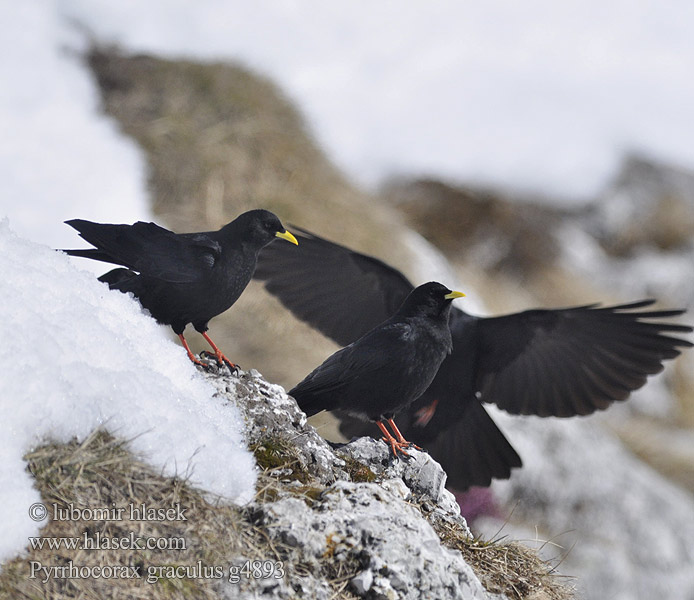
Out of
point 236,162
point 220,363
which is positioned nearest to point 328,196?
point 236,162

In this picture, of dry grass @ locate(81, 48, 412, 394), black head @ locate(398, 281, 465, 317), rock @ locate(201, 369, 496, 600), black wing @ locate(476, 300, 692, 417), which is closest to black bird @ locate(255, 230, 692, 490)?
black wing @ locate(476, 300, 692, 417)

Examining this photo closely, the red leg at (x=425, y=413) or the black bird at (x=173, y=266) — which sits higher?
the red leg at (x=425, y=413)

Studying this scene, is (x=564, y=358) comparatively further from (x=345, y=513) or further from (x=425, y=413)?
(x=345, y=513)

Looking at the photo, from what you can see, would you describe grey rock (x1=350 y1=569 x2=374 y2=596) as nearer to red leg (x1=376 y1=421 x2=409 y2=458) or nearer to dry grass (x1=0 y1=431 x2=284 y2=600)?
dry grass (x1=0 y1=431 x2=284 y2=600)

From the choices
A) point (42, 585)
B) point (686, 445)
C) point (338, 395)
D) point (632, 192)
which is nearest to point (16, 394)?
point (42, 585)

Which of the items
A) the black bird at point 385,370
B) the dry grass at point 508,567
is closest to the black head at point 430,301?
the black bird at point 385,370

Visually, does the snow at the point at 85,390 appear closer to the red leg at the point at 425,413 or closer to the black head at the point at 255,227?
the black head at the point at 255,227

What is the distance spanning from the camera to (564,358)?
5980 millimetres

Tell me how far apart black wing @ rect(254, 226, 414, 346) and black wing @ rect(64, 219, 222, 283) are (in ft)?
7.69

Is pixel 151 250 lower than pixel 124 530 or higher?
higher

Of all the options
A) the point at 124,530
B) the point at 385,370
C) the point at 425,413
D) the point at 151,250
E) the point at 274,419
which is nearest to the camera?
the point at 124,530

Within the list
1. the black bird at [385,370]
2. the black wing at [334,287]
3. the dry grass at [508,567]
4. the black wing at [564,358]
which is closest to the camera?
the dry grass at [508,567]

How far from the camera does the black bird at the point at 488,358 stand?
5.80 meters

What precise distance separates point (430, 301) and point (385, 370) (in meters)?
0.51
